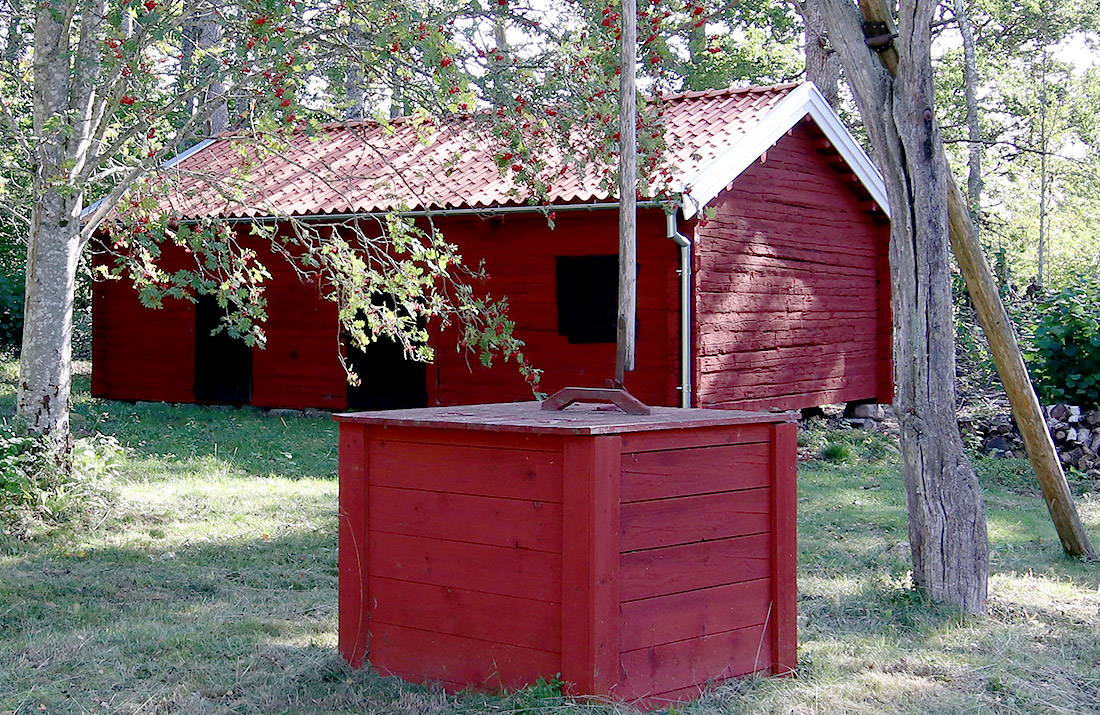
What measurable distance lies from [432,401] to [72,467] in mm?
6528

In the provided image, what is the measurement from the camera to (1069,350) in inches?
476

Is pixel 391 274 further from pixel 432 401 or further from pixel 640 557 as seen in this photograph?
pixel 432 401

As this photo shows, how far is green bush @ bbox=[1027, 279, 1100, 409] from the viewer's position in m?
11.8

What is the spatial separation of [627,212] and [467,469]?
3.84 feet

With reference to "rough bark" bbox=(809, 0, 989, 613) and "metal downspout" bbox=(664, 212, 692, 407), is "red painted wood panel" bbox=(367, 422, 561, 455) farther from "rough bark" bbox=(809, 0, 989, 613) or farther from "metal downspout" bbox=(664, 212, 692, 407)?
"metal downspout" bbox=(664, 212, 692, 407)

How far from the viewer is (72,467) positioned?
7.74 metres

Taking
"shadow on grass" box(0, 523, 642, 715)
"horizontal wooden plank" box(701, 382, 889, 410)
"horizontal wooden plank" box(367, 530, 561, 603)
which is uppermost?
"horizontal wooden plank" box(701, 382, 889, 410)

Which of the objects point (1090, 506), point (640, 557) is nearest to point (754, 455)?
point (640, 557)

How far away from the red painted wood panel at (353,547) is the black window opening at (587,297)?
833 cm

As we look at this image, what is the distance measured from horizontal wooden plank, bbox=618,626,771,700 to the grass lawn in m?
0.09

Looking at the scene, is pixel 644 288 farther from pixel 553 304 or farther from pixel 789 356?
pixel 789 356

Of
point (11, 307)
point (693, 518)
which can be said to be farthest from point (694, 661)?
point (11, 307)

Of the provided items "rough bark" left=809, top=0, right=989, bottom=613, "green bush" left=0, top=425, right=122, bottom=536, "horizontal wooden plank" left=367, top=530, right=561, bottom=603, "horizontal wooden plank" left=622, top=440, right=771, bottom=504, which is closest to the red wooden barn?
"green bush" left=0, top=425, right=122, bottom=536

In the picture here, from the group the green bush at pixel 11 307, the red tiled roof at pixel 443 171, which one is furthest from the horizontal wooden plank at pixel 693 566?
the green bush at pixel 11 307
